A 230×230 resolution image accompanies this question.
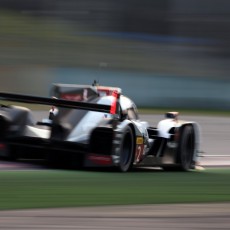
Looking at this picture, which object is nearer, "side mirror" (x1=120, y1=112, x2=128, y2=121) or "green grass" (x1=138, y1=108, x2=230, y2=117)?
"side mirror" (x1=120, y1=112, x2=128, y2=121)

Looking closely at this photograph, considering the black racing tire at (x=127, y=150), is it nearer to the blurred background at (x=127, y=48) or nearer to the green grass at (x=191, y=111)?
the green grass at (x=191, y=111)

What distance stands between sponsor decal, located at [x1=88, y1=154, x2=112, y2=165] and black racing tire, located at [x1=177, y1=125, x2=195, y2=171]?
84.4 inches

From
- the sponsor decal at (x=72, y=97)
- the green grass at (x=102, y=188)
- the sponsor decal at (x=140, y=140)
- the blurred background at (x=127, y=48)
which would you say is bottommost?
the green grass at (x=102, y=188)

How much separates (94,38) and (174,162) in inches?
855

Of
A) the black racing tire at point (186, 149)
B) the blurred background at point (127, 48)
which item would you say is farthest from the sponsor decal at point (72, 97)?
the blurred background at point (127, 48)

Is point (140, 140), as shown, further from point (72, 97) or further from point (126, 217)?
point (126, 217)

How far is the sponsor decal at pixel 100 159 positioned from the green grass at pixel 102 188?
16 cm

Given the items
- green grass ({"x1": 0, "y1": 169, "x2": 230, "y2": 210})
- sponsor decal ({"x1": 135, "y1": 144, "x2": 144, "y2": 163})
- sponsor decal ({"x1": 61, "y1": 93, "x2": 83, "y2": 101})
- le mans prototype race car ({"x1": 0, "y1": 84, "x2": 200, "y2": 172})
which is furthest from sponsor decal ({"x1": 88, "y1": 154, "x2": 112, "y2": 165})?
sponsor decal ({"x1": 61, "y1": 93, "x2": 83, "y2": 101})

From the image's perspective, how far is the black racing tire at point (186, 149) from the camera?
13289 mm

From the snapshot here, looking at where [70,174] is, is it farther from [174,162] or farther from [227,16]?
[227,16]

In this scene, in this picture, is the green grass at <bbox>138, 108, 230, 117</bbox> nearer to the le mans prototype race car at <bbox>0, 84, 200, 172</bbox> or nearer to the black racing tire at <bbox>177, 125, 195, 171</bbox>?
the black racing tire at <bbox>177, 125, 195, 171</bbox>

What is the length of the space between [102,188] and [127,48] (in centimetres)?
2423

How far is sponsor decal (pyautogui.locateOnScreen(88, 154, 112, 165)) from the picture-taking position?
37.5 ft

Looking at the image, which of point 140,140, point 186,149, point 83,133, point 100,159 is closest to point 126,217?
Answer: point 100,159
